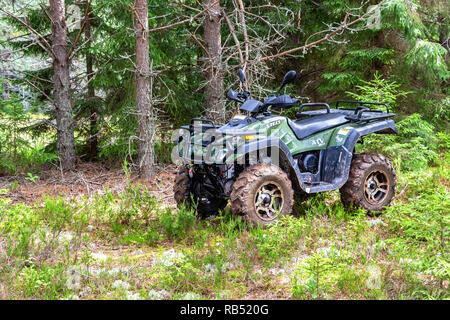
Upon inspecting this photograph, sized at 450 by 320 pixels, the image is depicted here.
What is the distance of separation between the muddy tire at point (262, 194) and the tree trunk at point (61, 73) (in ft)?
17.8

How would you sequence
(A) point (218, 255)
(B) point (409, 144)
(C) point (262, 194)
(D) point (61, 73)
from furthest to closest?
1. (D) point (61, 73)
2. (B) point (409, 144)
3. (C) point (262, 194)
4. (A) point (218, 255)

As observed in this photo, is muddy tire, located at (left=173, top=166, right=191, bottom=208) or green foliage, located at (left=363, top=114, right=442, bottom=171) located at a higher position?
green foliage, located at (left=363, top=114, right=442, bottom=171)

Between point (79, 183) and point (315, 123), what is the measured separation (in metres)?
5.02

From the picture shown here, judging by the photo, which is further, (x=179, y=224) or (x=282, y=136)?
(x=282, y=136)

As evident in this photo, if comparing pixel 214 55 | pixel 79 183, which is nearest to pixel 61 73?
pixel 79 183

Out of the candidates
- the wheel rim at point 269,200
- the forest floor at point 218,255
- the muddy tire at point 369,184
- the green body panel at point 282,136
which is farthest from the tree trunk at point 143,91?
the muddy tire at point 369,184

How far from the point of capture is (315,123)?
245 inches

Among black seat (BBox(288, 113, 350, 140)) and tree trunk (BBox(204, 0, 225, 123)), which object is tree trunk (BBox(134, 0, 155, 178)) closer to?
tree trunk (BBox(204, 0, 225, 123))

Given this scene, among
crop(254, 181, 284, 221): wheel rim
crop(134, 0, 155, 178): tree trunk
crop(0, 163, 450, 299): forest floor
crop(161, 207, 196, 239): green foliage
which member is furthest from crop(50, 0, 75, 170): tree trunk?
crop(254, 181, 284, 221): wheel rim

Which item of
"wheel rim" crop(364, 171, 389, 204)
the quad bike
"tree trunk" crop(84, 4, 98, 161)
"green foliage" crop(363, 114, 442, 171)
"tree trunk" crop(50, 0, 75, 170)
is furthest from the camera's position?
"tree trunk" crop(84, 4, 98, 161)

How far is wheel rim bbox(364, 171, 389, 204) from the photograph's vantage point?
634 cm

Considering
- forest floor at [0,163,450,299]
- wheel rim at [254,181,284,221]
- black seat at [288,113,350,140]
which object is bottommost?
forest floor at [0,163,450,299]

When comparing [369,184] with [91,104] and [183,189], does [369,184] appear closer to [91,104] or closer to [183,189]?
[183,189]

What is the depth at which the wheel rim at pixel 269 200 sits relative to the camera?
18.1 feet
